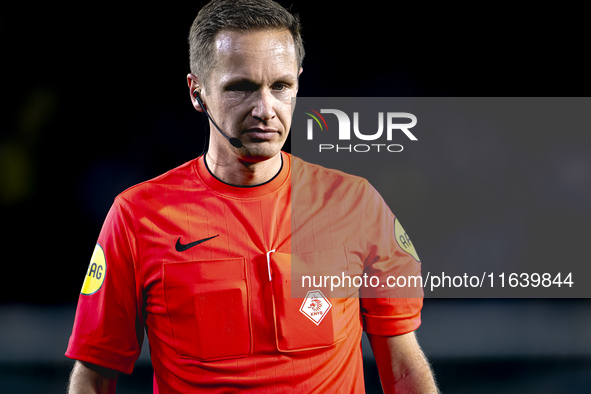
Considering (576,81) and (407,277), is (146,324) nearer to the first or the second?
(407,277)

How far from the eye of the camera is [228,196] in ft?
3.23

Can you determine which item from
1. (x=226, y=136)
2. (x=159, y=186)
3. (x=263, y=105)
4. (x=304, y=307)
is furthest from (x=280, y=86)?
(x=304, y=307)

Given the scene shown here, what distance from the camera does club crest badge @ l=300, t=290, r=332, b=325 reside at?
0.93 m

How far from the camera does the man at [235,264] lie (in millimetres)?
900

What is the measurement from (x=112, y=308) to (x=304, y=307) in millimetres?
426

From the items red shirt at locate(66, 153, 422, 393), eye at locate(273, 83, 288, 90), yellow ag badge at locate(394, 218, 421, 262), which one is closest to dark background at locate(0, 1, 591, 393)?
yellow ag badge at locate(394, 218, 421, 262)

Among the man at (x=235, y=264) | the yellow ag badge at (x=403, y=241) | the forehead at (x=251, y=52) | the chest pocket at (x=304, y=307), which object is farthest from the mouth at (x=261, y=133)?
the yellow ag badge at (x=403, y=241)

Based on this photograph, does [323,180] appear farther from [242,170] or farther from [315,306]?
[315,306]

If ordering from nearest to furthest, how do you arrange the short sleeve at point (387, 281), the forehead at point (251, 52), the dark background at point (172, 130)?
the forehead at point (251, 52) < the short sleeve at point (387, 281) < the dark background at point (172, 130)

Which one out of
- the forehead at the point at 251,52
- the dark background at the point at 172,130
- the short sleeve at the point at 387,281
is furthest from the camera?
the dark background at the point at 172,130

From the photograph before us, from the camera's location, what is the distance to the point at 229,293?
2.99 feet

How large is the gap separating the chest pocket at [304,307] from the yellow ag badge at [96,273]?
0.38m

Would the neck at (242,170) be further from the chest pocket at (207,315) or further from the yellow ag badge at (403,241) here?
the yellow ag badge at (403,241)

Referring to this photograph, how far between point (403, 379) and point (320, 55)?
1.15 metres
